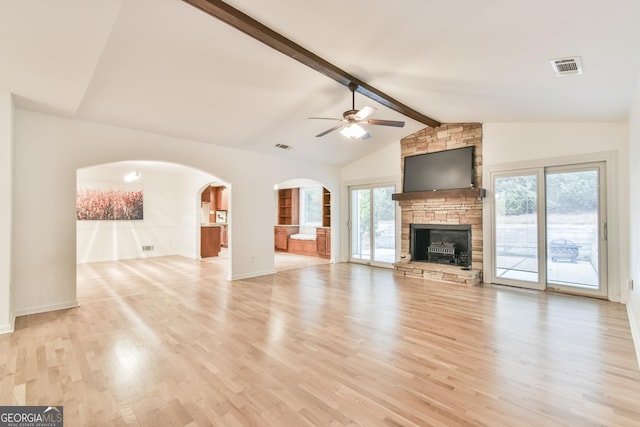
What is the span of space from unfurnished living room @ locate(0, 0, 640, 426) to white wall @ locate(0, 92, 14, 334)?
2 cm

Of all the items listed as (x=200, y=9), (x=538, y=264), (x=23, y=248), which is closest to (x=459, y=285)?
(x=538, y=264)

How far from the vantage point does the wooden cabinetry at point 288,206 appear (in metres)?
11.5

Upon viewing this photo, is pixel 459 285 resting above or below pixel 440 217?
below

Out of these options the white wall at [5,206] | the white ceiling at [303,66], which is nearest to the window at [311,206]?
the white ceiling at [303,66]

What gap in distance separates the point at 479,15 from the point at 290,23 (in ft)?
5.48

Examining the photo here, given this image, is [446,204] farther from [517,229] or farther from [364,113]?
[364,113]

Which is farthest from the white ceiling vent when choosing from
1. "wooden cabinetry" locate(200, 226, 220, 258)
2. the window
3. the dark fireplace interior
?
"wooden cabinetry" locate(200, 226, 220, 258)

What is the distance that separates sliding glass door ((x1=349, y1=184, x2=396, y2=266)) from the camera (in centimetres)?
749

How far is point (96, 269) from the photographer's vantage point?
7.29 meters

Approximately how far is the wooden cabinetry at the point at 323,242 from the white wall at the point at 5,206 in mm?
6964

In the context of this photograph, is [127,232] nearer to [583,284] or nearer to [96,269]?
[96,269]

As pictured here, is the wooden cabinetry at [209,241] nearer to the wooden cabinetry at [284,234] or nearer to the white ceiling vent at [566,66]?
the wooden cabinetry at [284,234]

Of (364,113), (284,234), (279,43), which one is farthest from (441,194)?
(284,234)

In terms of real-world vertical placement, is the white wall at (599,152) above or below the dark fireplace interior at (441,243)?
above
